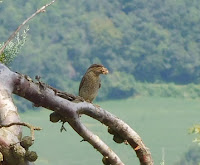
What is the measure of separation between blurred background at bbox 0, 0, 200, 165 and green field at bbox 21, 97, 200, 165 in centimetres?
7

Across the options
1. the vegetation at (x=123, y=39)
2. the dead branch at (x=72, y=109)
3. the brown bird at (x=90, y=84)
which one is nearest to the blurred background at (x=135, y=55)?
the vegetation at (x=123, y=39)

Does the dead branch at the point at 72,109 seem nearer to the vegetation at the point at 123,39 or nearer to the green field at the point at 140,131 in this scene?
the green field at the point at 140,131

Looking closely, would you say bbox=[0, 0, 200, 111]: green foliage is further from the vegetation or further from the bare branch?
the bare branch

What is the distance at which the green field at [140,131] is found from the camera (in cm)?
2788

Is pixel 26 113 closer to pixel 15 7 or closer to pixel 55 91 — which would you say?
pixel 15 7

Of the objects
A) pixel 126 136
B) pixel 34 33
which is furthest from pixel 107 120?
pixel 34 33

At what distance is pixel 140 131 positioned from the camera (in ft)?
111

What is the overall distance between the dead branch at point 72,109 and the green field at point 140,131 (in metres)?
20.1

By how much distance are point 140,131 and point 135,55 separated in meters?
12.2

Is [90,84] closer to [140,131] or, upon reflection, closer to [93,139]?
[93,139]

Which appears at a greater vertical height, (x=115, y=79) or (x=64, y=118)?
(x=115, y=79)

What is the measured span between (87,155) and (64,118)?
26290 mm

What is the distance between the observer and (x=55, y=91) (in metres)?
2.39

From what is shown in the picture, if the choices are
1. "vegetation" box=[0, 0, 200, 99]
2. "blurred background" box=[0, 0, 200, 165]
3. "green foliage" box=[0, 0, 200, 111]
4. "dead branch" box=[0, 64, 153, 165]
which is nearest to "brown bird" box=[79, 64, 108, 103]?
"dead branch" box=[0, 64, 153, 165]
